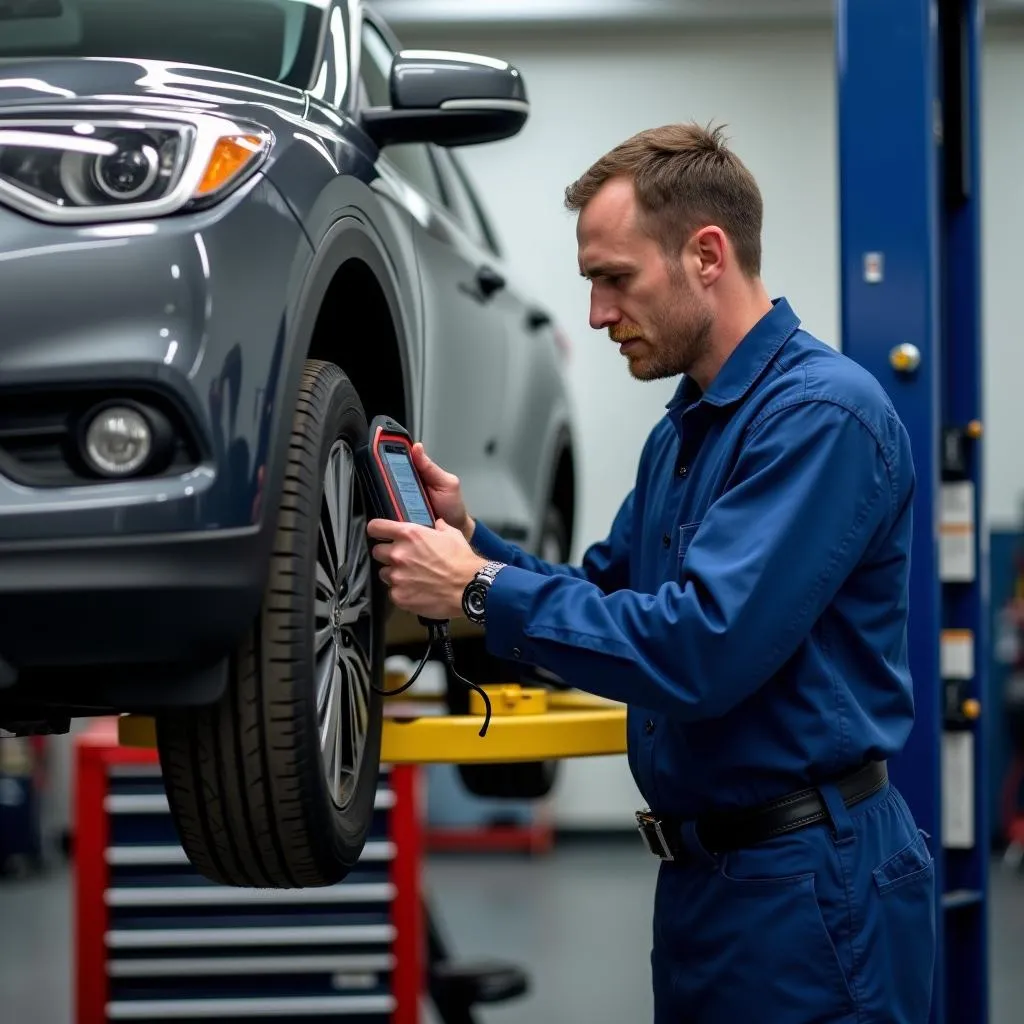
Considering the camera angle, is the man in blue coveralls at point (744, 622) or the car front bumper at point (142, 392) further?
the man in blue coveralls at point (744, 622)

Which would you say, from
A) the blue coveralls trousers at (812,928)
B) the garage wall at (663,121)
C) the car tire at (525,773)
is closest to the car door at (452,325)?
the car tire at (525,773)

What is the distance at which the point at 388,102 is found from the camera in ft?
8.09

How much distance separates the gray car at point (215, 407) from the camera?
4.79 ft

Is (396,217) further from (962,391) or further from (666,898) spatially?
(962,391)

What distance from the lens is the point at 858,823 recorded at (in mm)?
1775

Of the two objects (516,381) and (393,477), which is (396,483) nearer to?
(393,477)

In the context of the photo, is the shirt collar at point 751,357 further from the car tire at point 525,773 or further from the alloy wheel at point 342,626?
the car tire at point 525,773

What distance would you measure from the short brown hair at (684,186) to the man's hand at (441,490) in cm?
39

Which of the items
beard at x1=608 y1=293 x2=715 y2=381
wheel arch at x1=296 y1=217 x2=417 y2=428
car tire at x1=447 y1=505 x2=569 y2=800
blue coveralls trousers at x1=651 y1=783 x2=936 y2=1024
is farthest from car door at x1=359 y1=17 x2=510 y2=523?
blue coveralls trousers at x1=651 y1=783 x2=936 y2=1024

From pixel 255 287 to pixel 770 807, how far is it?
84 centimetres

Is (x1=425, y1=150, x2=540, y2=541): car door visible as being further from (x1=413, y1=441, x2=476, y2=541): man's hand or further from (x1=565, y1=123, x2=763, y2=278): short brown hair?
(x1=565, y1=123, x2=763, y2=278): short brown hair

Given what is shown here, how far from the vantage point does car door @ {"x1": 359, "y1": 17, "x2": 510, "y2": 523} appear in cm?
228

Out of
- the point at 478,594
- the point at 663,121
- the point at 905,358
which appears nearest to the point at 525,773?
the point at 905,358

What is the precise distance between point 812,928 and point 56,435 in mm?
993
